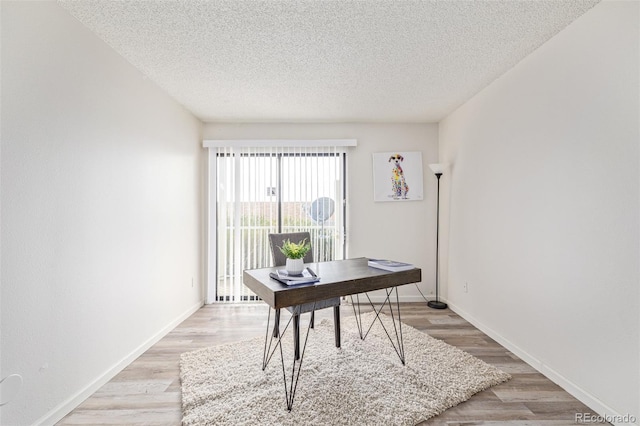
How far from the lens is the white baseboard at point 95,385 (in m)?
1.72

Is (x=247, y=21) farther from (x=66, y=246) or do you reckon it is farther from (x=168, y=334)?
(x=168, y=334)

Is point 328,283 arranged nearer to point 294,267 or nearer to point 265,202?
point 294,267

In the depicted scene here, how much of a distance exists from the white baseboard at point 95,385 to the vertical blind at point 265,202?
4.04 ft

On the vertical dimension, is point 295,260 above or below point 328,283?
above

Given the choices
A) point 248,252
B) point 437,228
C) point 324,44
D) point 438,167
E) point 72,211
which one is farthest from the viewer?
point 248,252

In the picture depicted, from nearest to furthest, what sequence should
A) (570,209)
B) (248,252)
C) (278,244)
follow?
1. (570,209)
2. (278,244)
3. (248,252)

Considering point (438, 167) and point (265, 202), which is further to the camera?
point (265, 202)

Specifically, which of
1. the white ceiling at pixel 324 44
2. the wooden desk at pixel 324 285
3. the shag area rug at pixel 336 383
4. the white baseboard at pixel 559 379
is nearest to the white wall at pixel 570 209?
the white baseboard at pixel 559 379

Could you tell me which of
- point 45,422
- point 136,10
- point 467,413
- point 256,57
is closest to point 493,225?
point 467,413

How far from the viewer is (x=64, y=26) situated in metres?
1.84

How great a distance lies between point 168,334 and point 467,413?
269 cm

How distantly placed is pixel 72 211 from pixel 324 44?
6.61 ft

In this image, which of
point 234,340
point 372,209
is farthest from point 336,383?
point 372,209

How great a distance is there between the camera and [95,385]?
2.06 metres
